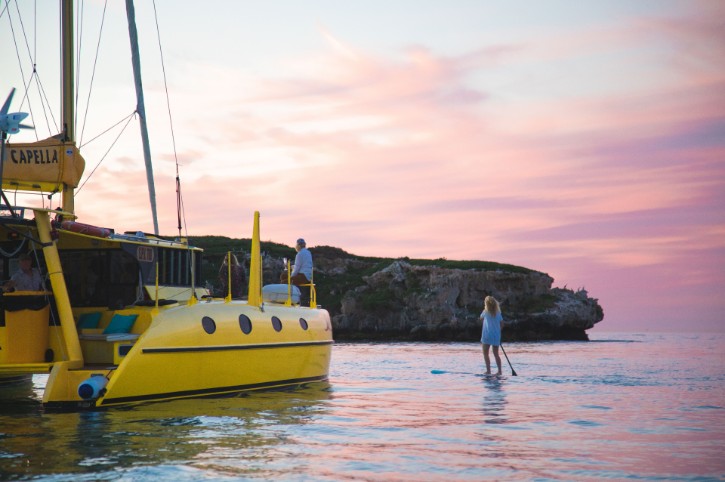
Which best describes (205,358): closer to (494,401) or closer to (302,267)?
(494,401)

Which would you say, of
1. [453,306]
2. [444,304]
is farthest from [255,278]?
[453,306]

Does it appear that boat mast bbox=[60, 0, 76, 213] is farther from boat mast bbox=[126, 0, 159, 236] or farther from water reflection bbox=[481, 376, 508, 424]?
water reflection bbox=[481, 376, 508, 424]

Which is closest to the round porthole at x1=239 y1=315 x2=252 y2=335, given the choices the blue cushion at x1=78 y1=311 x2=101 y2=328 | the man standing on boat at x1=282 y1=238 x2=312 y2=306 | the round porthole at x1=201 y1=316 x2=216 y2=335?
the round porthole at x1=201 y1=316 x2=216 y2=335

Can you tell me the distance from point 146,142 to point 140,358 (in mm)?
7722

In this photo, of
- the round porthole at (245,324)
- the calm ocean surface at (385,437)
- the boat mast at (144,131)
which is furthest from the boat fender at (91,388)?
the boat mast at (144,131)

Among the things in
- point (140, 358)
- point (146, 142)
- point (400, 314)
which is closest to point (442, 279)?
point (400, 314)

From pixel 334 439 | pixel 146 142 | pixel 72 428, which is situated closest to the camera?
pixel 334 439

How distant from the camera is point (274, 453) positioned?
1055cm

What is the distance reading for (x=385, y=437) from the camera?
12070 mm

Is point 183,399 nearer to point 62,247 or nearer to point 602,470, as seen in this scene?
point 62,247

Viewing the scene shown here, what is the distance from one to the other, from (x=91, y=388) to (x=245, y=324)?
4238mm

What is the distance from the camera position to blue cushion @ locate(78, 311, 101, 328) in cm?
1678

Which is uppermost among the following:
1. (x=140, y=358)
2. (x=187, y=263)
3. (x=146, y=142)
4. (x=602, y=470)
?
(x=146, y=142)

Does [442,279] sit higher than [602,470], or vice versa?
[442,279]
